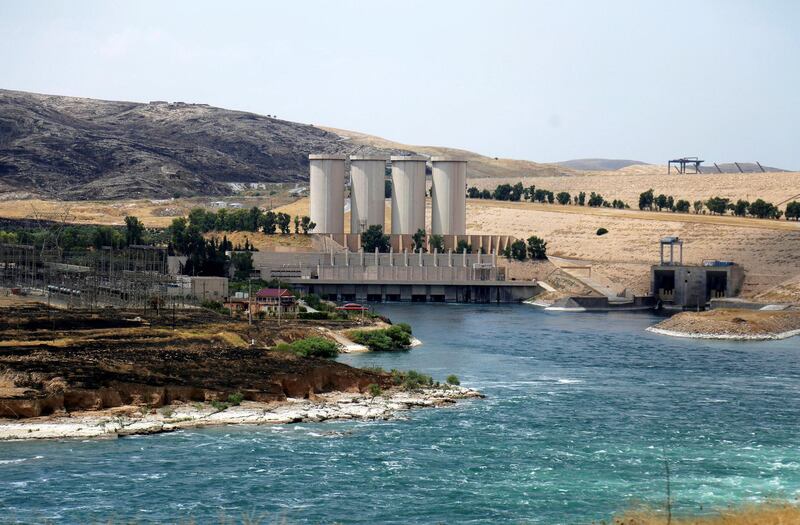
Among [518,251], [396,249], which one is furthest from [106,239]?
[518,251]

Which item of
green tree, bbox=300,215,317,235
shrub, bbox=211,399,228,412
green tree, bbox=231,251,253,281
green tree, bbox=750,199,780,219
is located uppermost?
green tree, bbox=750,199,780,219

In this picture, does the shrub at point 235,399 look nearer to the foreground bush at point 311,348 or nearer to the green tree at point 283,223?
the foreground bush at point 311,348

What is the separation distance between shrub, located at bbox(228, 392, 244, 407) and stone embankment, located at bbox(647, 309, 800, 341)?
2410 inches

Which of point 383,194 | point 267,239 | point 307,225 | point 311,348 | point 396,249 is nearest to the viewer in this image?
point 311,348

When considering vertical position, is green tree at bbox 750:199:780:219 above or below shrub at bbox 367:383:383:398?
above

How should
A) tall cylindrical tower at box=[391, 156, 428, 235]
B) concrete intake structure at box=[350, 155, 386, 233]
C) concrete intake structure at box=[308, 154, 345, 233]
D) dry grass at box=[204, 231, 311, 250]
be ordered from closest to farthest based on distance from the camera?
dry grass at box=[204, 231, 311, 250], concrete intake structure at box=[308, 154, 345, 233], concrete intake structure at box=[350, 155, 386, 233], tall cylindrical tower at box=[391, 156, 428, 235]

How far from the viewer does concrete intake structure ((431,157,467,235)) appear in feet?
611

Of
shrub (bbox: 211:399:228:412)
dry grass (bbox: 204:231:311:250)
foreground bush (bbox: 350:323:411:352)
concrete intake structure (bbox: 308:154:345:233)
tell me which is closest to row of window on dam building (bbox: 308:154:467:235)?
concrete intake structure (bbox: 308:154:345:233)

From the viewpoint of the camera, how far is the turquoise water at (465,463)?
1768 inches

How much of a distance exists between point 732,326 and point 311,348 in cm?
4553

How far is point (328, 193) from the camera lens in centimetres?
18175

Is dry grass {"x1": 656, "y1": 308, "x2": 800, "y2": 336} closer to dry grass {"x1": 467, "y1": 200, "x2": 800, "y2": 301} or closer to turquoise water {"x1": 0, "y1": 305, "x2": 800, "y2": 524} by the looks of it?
dry grass {"x1": 467, "y1": 200, "x2": 800, "y2": 301}

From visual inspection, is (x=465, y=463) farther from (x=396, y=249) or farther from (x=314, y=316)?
(x=396, y=249)

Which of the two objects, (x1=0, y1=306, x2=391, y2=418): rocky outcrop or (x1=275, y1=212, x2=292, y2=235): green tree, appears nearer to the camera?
(x1=0, y1=306, x2=391, y2=418): rocky outcrop
